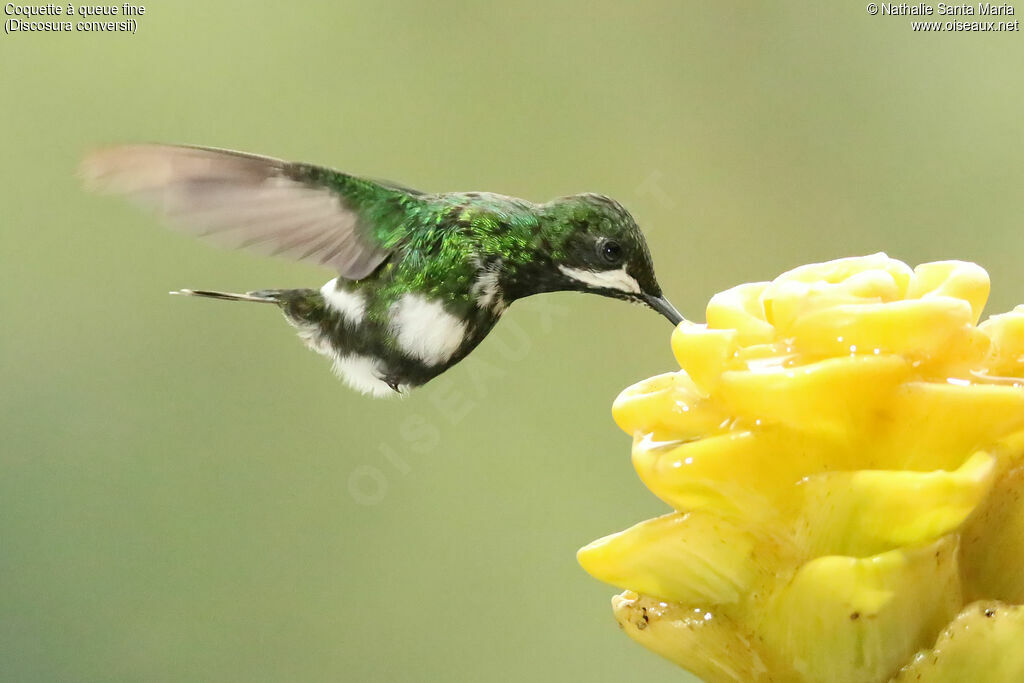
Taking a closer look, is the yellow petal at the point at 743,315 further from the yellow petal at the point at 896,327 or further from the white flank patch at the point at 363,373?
the white flank patch at the point at 363,373

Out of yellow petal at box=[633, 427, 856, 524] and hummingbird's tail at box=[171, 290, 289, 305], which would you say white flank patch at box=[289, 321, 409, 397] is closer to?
hummingbird's tail at box=[171, 290, 289, 305]

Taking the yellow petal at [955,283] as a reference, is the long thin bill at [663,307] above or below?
below

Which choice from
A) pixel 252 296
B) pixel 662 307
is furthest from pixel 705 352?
pixel 252 296

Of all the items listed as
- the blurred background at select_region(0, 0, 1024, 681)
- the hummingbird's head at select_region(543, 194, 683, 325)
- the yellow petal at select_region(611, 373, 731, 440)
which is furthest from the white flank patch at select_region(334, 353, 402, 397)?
the blurred background at select_region(0, 0, 1024, 681)

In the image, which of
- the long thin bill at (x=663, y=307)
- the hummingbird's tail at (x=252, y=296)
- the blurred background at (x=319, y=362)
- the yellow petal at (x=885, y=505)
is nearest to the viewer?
the yellow petal at (x=885, y=505)

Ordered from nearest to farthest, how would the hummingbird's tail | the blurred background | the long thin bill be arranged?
the long thin bill < the hummingbird's tail < the blurred background

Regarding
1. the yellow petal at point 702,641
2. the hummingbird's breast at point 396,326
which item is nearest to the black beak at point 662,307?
the hummingbird's breast at point 396,326

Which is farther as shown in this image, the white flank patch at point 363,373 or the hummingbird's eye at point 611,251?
the white flank patch at point 363,373

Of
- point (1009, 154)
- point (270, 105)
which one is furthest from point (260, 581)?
point (1009, 154)
